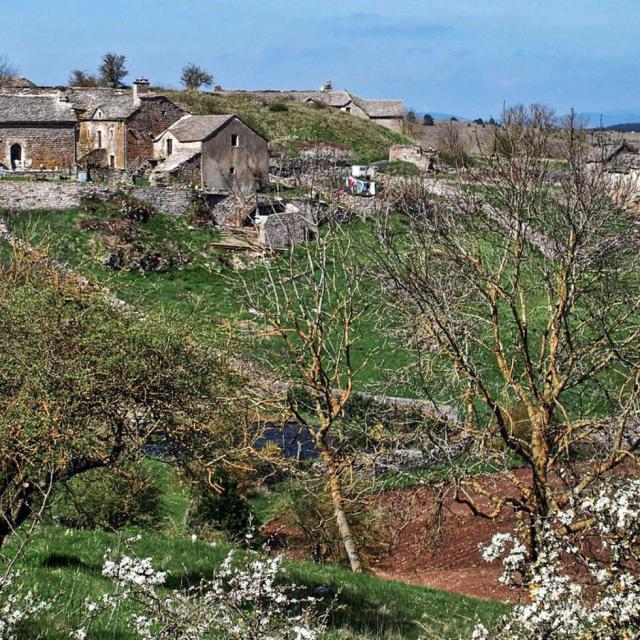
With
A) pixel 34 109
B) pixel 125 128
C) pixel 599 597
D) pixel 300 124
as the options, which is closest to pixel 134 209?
pixel 125 128

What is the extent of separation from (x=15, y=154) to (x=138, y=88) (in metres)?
9.35

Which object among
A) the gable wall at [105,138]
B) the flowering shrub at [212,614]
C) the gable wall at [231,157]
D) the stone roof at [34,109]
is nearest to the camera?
the flowering shrub at [212,614]

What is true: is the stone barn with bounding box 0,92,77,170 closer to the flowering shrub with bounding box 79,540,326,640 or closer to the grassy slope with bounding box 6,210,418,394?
the grassy slope with bounding box 6,210,418,394

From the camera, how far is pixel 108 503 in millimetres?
20547

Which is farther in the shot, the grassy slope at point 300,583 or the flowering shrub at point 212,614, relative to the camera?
the grassy slope at point 300,583

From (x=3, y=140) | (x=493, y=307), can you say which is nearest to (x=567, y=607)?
(x=493, y=307)

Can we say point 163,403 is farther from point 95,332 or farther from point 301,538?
point 301,538

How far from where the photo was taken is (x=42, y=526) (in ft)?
55.4

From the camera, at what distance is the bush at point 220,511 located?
21.0 meters

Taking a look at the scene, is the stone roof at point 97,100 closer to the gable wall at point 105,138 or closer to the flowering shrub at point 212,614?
the gable wall at point 105,138

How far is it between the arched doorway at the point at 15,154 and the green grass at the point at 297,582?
44.0 meters

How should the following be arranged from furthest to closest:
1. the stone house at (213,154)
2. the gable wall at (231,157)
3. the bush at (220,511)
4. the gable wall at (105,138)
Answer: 1. the gable wall at (105,138)
2. the gable wall at (231,157)
3. the stone house at (213,154)
4. the bush at (220,511)

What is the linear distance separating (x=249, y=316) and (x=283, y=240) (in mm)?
11308

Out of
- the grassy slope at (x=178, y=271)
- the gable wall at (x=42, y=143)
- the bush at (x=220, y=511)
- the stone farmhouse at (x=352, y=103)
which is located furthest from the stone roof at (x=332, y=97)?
the bush at (x=220, y=511)
